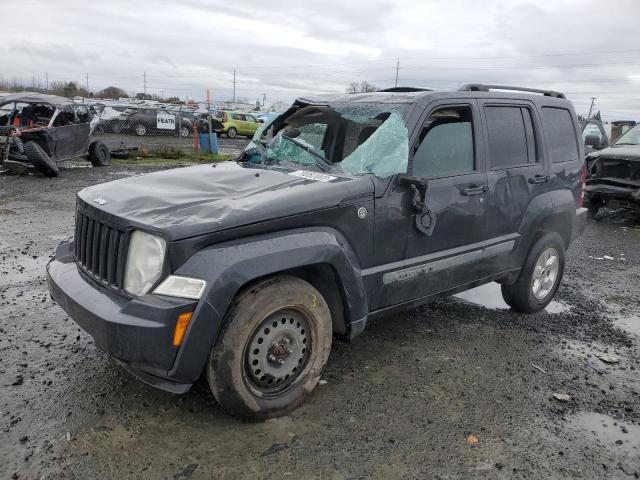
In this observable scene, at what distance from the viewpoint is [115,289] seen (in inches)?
116

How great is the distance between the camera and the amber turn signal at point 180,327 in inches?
105

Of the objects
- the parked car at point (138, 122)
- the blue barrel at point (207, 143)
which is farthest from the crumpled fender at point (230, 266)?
the parked car at point (138, 122)

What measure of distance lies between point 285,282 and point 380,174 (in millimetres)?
1026

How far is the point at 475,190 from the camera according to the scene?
4008mm

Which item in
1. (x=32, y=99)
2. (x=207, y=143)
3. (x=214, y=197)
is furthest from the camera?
(x=207, y=143)

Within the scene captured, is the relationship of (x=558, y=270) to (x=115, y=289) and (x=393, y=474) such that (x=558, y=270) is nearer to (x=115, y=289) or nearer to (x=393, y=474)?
(x=393, y=474)

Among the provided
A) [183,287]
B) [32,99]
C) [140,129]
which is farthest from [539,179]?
[140,129]

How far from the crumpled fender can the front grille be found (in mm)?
452

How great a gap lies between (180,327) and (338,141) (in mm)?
2018

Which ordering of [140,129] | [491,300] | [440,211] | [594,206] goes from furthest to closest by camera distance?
[140,129] < [594,206] < [491,300] < [440,211]

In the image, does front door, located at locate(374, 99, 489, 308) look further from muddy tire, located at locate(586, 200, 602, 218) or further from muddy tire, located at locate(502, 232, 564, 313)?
muddy tire, located at locate(586, 200, 602, 218)

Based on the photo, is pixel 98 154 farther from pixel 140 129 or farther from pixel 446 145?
pixel 446 145

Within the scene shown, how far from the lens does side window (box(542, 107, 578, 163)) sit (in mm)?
4902

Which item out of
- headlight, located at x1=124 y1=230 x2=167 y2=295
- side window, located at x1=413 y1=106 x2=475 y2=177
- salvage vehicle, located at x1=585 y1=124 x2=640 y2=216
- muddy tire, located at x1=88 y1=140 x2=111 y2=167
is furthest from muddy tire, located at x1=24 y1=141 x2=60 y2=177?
salvage vehicle, located at x1=585 y1=124 x2=640 y2=216
